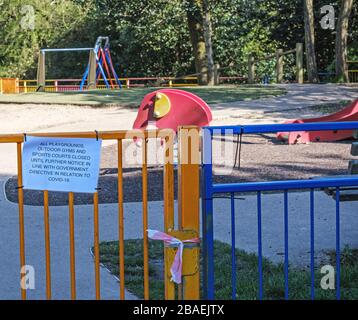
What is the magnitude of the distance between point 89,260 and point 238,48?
3649cm

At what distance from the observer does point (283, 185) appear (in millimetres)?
4504

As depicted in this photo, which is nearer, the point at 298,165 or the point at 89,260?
the point at 89,260

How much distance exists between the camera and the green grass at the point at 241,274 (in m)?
5.70

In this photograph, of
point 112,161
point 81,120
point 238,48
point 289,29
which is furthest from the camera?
point 238,48

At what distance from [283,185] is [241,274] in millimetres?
1840

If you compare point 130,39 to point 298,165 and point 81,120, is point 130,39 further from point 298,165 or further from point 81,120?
point 298,165

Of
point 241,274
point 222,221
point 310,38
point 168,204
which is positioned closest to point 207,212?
point 168,204

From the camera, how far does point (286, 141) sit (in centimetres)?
1360

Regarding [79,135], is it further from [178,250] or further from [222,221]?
A: [222,221]

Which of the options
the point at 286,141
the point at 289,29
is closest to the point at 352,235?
the point at 286,141

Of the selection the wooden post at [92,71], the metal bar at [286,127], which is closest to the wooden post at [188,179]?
the metal bar at [286,127]

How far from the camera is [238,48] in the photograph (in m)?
42.4

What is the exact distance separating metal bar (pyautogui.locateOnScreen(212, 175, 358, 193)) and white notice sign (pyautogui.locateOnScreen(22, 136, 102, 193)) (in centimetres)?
62
